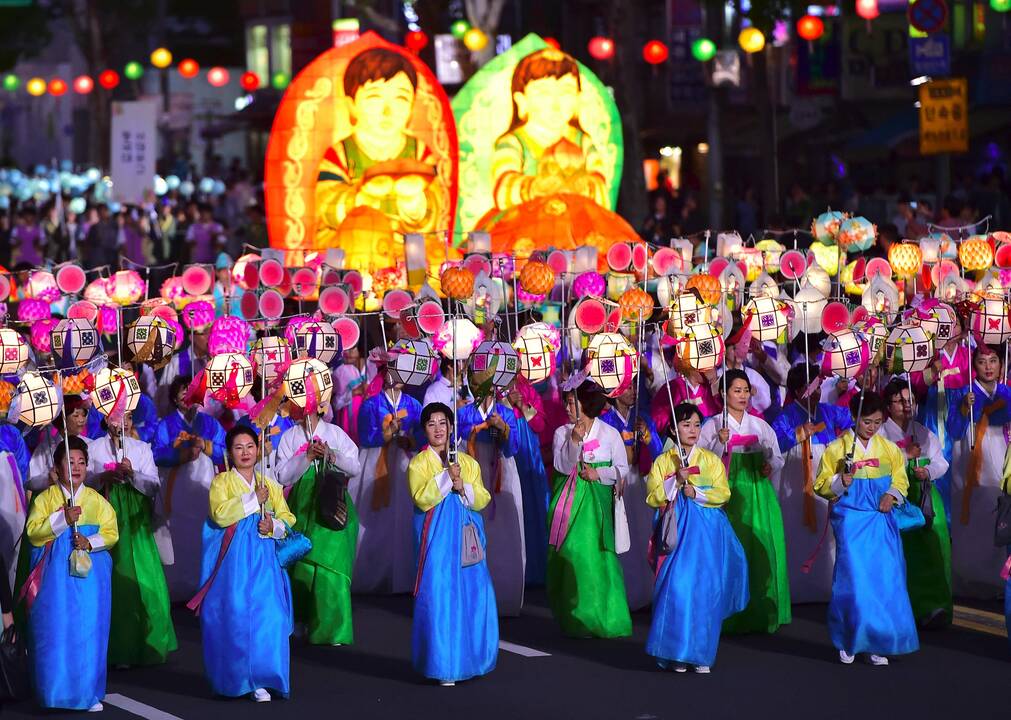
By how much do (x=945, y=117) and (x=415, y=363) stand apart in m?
8.33

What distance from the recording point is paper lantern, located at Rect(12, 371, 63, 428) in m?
8.59

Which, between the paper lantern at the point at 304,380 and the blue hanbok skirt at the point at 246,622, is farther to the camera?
the paper lantern at the point at 304,380

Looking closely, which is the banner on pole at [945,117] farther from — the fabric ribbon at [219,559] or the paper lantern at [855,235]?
the fabric ribbon at [219,559]

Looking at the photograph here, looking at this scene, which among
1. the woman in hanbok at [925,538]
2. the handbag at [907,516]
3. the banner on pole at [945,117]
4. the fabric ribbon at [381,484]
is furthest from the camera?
the banner on pole at [945,117]

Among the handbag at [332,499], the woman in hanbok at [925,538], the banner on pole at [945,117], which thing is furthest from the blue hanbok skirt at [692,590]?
the banner on pole at [945,117]

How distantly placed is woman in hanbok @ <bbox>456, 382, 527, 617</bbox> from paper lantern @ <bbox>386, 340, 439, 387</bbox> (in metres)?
0.38

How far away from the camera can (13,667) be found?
27.1 ft

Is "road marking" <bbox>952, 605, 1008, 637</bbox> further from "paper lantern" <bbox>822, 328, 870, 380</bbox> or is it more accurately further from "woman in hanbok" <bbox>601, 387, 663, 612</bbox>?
"woman in hanbok" <bbox>601, 387, 663, 612</bbox>

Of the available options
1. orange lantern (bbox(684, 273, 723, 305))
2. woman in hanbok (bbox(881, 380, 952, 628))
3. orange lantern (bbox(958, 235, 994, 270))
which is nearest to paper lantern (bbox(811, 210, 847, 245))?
orange lantern (bbox(958, 235, 994, 270))

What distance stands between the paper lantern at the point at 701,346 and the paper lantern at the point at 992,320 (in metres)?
1.36

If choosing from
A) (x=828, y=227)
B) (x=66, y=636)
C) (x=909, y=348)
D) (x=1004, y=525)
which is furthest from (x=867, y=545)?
(x=828, y=227)

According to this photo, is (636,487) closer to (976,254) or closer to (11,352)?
(976,254)

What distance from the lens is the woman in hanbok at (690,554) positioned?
855 centimetres

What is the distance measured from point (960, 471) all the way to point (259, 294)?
4803 millimetres
